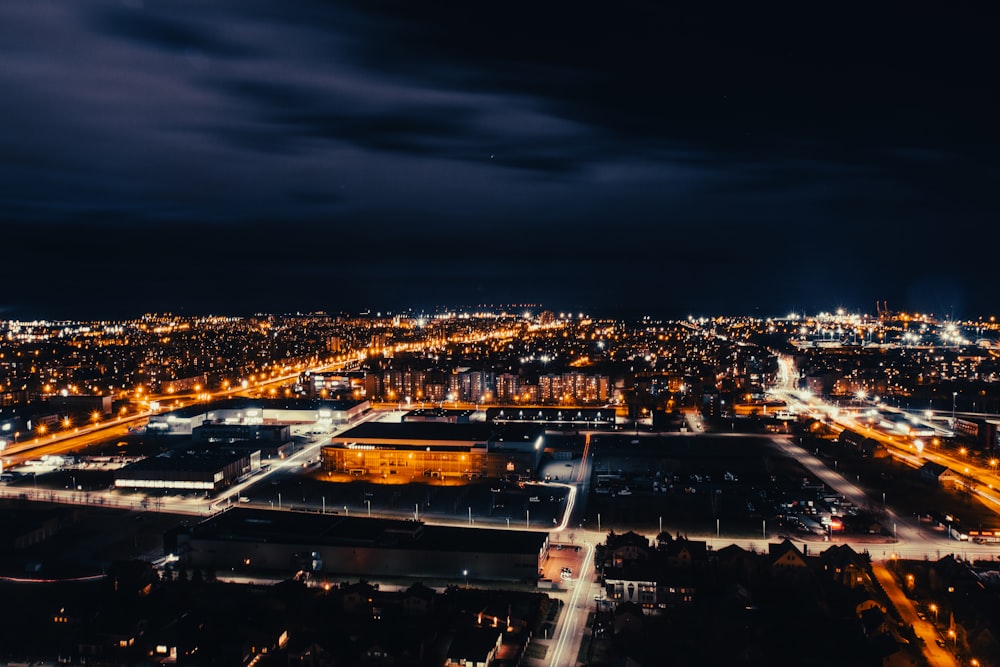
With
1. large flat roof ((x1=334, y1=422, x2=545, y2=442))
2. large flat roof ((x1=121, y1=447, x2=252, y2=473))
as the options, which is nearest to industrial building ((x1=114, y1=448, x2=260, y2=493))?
large flat roof ((x1=121, y1=447, x2=252, y2=473))

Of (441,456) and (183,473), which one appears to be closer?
(183,473)

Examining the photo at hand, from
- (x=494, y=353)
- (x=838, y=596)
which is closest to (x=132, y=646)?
(x=838, y=596)

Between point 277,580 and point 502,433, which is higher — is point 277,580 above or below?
below

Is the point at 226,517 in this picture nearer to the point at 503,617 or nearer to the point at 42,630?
the point at 42,630

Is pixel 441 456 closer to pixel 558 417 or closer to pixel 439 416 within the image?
pixel 439 416

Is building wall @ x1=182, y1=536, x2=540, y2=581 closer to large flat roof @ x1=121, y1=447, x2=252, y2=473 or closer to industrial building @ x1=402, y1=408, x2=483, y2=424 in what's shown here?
large flat roof @ x1=121, y1=447, x2=252, y2=473

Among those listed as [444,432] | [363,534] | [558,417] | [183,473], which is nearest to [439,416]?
[558,417]
